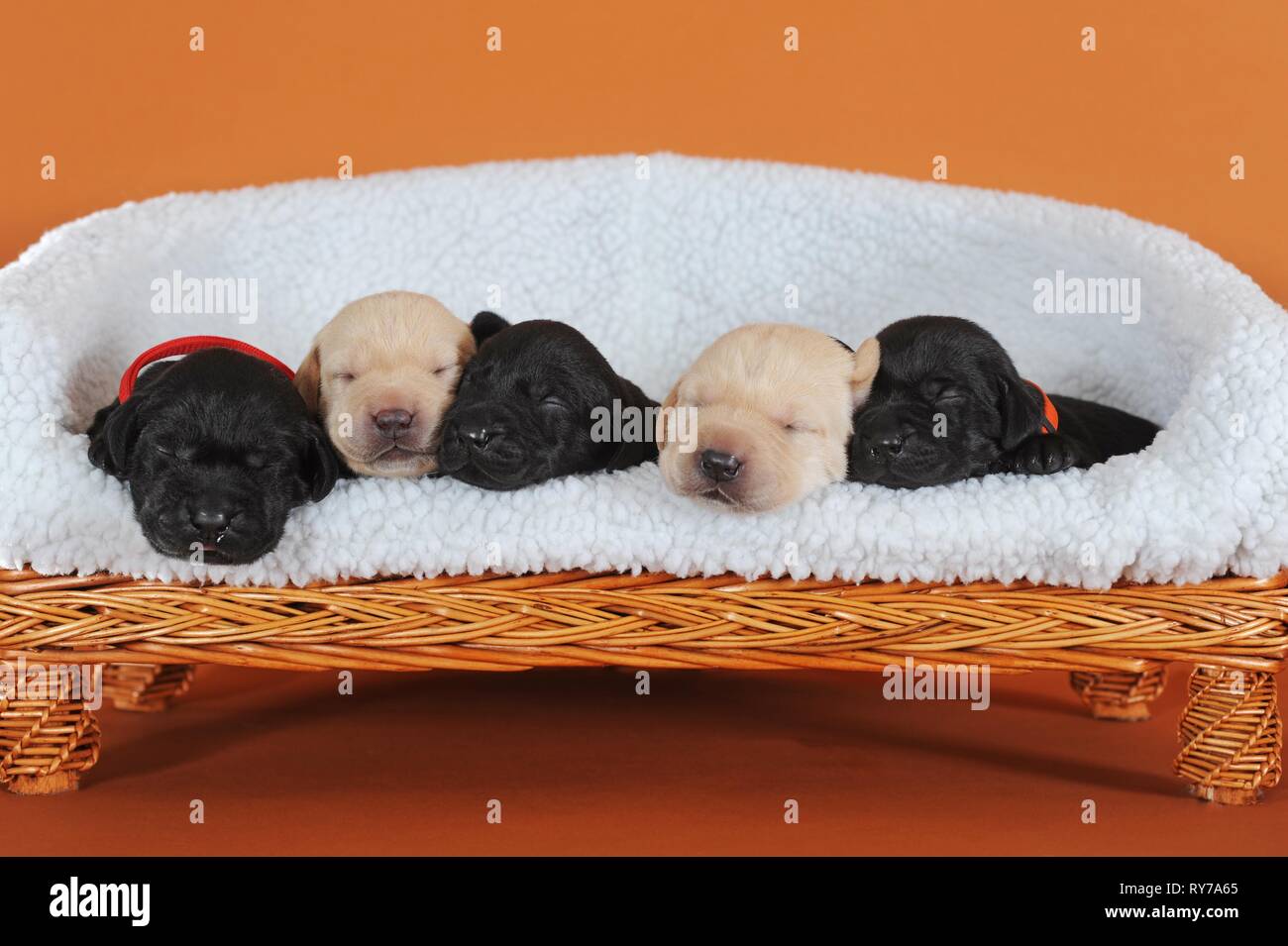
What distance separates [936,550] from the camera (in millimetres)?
2590

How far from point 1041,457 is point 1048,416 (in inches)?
5.6

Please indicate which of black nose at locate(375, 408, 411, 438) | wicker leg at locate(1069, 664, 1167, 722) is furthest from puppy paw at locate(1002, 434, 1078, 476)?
black nose at locate(375, 408, 411, 438)

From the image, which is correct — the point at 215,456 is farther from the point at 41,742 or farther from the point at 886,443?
the point at 886,443

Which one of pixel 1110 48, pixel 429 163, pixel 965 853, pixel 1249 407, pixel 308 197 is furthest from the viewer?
pixel 429 163

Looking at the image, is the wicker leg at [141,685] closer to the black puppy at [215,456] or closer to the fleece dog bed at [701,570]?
the fleece dog bed at [701,570]

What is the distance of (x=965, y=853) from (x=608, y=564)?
0.84 meters

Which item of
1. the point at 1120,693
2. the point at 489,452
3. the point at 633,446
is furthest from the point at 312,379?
the point at 1120,693

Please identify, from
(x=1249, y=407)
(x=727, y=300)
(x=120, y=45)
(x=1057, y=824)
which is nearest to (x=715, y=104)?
(x=727, y=300)

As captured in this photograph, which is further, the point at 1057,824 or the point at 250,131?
the point at 250,131

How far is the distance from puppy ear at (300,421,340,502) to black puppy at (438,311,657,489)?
0.70 ft

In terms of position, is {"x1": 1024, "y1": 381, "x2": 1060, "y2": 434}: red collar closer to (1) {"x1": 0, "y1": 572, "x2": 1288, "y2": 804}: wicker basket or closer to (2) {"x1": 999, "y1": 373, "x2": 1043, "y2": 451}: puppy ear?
(2) {"x1": 999, "y1": 373, "x2": 1043, "y2": 451}: puppy ear

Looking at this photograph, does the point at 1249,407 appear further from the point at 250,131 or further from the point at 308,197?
the point at 250,131

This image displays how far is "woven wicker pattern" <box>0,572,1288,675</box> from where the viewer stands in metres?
2.63

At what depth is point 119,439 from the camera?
8.69 ft
